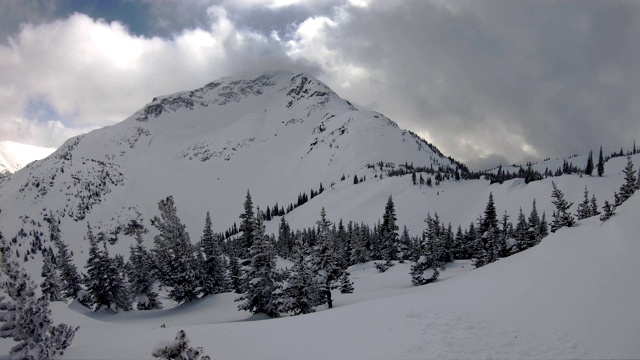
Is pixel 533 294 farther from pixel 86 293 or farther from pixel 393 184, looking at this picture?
pixel 393 184

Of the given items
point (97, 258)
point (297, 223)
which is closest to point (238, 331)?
point (97, 258)

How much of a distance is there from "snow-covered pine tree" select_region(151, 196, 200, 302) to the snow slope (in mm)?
15178

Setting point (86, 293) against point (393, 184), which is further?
point (393, 184)

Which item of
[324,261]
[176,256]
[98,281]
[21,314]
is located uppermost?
[21,314]

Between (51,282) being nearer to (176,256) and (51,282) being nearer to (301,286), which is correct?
(176,256)

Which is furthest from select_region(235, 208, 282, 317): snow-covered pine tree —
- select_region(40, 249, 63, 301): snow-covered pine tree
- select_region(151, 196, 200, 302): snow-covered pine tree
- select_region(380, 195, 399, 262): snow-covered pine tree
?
select_region(380, 195, 399, 262): snow-covered pine tree

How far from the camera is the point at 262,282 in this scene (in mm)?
35156

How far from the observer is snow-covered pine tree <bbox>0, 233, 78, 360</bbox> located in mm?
12602

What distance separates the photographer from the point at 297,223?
188 meters

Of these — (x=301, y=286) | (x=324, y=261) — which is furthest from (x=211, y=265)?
(x=301, y=286)

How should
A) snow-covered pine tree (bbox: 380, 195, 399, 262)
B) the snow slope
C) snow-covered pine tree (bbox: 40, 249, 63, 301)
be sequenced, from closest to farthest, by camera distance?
the snow slope → snow-covered pine tree (bbox: 40, 249, 63, 301) → snow-covered pine tree (bbox: 380, 195, 399, 262)

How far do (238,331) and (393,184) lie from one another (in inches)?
6721

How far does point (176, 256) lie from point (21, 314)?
32.0m

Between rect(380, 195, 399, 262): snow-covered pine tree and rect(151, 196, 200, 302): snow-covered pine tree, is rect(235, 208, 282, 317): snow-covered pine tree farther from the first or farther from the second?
rect(380, 195, 399, 262): snow-covered pine tree
